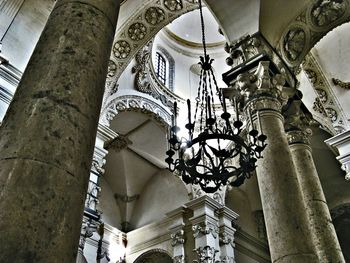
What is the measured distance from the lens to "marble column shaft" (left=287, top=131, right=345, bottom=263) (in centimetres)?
520

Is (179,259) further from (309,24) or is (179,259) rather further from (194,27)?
(194,27)

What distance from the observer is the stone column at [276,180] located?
382 cm

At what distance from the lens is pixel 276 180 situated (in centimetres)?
429

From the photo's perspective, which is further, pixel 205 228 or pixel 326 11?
pixel 205 228

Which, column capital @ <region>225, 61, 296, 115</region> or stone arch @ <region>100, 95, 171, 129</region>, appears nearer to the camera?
column capital @ <region>225, 61, 296, 115</region>

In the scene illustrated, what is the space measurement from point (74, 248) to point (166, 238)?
1017cm

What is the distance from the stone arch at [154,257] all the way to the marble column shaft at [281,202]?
7.81 metres

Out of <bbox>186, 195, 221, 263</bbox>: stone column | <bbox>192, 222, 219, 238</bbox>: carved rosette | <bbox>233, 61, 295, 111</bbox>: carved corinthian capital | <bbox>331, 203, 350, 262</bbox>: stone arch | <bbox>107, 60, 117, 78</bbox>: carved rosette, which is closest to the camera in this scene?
<bbox>233, 61, 295, 111</bbox>: carved corinthian capital

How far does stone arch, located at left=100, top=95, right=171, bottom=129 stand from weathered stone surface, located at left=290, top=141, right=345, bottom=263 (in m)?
4.49

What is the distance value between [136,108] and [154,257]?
15.8ft

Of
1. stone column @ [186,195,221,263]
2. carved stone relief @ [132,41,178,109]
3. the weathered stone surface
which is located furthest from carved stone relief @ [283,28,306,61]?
stone column @ [186,195,221,263]

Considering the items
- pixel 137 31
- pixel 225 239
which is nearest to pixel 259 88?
pixel 137 31

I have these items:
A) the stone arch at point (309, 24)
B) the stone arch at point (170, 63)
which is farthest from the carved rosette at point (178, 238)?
the stone arch at point (309, 24)

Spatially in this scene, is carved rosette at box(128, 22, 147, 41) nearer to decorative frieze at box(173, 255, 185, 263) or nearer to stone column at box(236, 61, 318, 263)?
stone column at box(236, 61, 318, 263)
